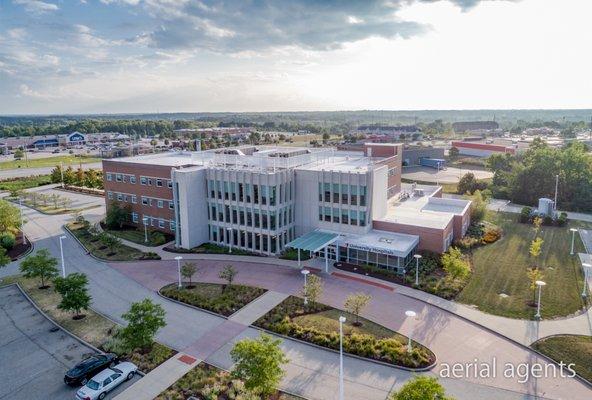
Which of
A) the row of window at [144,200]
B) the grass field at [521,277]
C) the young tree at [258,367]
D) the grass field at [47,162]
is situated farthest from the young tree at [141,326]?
the grass field at [47,162]

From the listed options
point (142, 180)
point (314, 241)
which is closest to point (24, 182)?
point (142, 180)

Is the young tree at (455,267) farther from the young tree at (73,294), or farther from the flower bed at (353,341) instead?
the young tree at (73,294)

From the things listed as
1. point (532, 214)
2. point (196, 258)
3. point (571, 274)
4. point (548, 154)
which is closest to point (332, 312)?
point (196, 258)

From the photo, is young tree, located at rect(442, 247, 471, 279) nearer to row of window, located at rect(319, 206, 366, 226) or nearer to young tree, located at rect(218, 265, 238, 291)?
row of window, located at rect(319, 206, 366, 226)

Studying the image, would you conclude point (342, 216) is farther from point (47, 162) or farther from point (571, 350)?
point (47, 162)

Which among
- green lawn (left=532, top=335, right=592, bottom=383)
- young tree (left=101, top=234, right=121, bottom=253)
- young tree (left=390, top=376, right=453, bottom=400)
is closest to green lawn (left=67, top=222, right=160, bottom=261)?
young tree (left=101, top=234, right=121, bottom=253)
